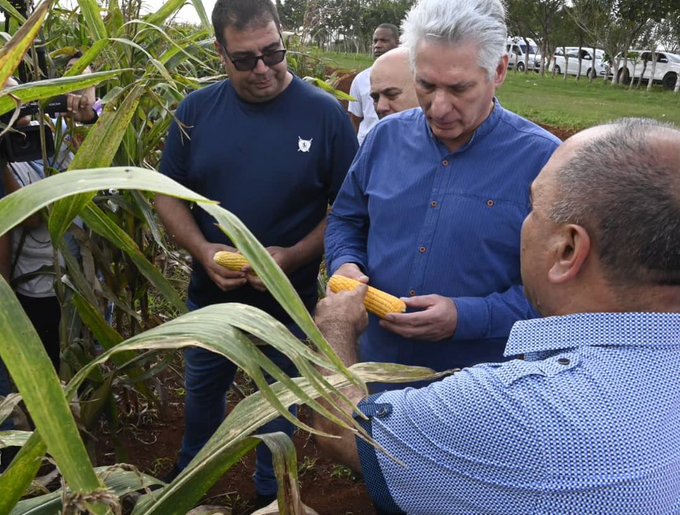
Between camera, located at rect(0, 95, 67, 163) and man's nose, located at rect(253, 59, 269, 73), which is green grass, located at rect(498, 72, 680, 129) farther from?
camera, located at rect(0, 95, 67, 163)

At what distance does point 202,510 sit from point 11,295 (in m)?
0.80

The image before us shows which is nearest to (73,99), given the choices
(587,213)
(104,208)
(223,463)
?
(104,208)

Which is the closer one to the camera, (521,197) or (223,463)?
(223,463)

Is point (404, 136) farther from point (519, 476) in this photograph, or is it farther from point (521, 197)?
point (519, 476)

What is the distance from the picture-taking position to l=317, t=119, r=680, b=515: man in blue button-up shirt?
101 cm

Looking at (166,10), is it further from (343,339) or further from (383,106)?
(343,339)

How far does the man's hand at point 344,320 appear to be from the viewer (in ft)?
4.99

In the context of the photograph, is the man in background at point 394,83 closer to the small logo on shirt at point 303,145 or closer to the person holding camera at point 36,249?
the small logo on shirt at point 303,145

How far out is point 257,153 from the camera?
2.49 metres

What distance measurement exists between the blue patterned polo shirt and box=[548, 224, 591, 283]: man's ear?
0.07 m

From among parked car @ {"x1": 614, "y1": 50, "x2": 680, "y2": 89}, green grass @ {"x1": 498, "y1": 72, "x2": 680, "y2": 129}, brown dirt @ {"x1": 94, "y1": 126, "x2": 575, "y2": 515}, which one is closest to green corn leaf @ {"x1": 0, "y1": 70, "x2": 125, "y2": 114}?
brown dirt @ {"x1": 94, "y1": 126, "x2": 575, "y2": 515}

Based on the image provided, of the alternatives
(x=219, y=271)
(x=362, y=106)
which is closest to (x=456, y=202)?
(x=219, y=271)

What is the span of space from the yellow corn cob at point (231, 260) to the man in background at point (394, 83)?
3.30 feet

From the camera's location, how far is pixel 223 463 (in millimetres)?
1073
